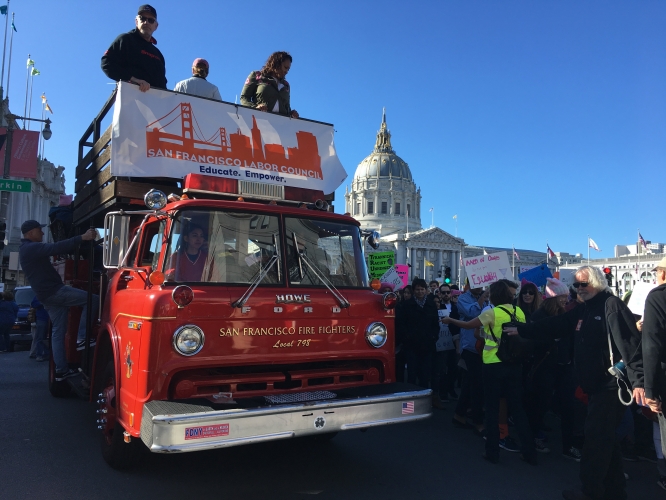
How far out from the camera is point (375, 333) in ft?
15.5

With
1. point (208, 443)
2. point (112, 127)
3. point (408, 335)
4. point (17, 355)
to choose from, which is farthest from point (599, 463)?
point (17, 355)

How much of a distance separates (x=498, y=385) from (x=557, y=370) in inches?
52.9

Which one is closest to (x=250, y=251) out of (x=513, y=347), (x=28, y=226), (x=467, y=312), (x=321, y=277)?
(x=321, y=277)

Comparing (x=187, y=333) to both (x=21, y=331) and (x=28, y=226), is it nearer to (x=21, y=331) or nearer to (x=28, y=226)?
(x=28, y=226)

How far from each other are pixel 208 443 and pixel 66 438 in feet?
10.9

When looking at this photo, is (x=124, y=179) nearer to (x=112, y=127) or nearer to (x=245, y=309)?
(x=112, y=127)

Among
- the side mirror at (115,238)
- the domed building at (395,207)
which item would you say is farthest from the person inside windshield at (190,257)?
the domed building at (395,207)

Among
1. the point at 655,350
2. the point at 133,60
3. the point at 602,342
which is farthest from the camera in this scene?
the point at 133,60

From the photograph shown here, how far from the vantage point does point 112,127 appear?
18.2ft

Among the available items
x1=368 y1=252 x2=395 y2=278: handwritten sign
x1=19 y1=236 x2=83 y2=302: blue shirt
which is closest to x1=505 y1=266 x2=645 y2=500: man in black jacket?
x1=19 y1=236 x2=83 y2=302: blue shirt

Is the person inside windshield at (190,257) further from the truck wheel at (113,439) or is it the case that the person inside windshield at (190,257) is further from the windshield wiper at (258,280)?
the truck wheel at (113,439)

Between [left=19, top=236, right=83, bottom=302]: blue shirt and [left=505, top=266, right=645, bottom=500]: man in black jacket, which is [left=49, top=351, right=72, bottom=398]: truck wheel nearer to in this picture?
[left=19, top=236, right=83, bottom=302]: blue shirt

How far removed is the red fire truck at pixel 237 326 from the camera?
3830 mm

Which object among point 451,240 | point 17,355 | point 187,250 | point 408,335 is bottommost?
point 17,355
